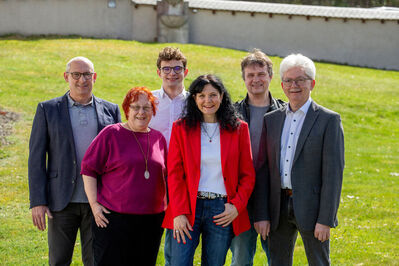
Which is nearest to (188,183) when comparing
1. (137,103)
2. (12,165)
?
(137,103)

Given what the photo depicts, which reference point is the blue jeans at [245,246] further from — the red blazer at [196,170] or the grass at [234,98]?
the grass at [234,98]

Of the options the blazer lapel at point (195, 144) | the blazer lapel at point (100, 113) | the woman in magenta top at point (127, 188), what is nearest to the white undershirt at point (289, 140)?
the blazer lapel at point (195, 144)

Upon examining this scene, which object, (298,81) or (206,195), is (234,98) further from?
(206,195)

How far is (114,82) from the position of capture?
15.7 meters

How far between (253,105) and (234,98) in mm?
10402

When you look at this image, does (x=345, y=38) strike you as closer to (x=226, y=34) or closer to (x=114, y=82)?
(x=226, y=34)

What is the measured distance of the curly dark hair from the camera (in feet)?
12.4

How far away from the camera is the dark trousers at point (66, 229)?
Result: 4180 mm

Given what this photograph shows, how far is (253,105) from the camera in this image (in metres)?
4.48

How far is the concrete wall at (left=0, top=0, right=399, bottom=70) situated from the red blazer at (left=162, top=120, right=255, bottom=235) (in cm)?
2231

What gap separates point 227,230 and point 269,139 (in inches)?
31.9

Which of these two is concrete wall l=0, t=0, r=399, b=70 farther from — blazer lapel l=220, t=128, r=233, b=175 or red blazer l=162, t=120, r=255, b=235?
blazer lapel l=220, t=128, r=233, b=175

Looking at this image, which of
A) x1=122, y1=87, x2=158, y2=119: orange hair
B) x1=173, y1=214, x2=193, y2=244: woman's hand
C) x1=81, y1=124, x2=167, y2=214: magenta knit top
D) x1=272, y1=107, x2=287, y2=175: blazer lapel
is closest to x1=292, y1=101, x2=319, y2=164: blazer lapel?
x1=272, y1=107, x2=287, y2=175: blazer lapel

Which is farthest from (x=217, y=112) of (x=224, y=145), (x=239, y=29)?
(x=239, y=29)
